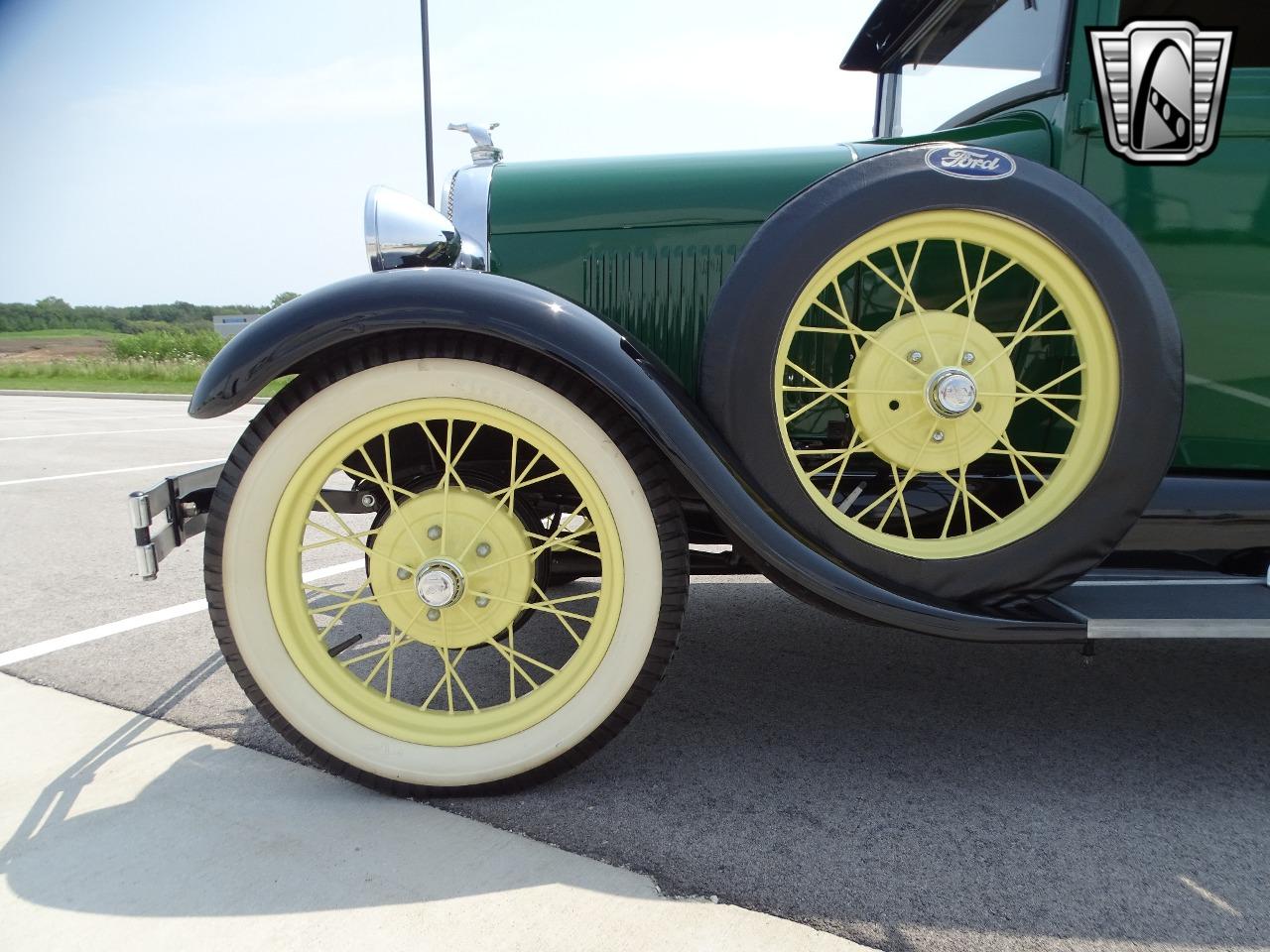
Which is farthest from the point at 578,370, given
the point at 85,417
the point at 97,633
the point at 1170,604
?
the point at 85,417

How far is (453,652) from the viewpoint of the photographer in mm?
2355

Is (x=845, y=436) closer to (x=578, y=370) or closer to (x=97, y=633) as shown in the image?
(x=578, y=370)

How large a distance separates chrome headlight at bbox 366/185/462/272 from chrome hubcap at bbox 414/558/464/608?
0.70 meters

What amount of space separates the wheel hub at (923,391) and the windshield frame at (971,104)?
0.66 metres

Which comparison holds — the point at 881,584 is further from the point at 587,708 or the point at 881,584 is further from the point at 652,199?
the point at 652,199

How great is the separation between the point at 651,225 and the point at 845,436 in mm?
704

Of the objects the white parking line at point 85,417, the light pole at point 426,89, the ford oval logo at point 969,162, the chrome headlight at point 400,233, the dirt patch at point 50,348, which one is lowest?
the white parking line at point 85,417

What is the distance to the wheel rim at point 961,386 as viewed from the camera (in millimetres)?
1568

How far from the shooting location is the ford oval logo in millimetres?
1539

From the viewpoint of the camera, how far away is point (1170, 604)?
1.57 metres

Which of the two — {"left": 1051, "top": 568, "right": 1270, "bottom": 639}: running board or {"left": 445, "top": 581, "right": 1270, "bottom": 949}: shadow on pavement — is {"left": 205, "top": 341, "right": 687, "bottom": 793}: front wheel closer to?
{"left": 445, "top": 581, "right": 1270, "bottom": 949}: shadow on pavement

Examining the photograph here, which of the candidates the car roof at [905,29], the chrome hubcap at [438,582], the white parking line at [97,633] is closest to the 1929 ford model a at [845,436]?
the chrome hubcap at [438,582]

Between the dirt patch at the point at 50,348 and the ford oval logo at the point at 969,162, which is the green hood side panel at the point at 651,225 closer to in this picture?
the ford oval logo at the point at 969,162

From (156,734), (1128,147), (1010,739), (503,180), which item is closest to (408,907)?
(156,734)
